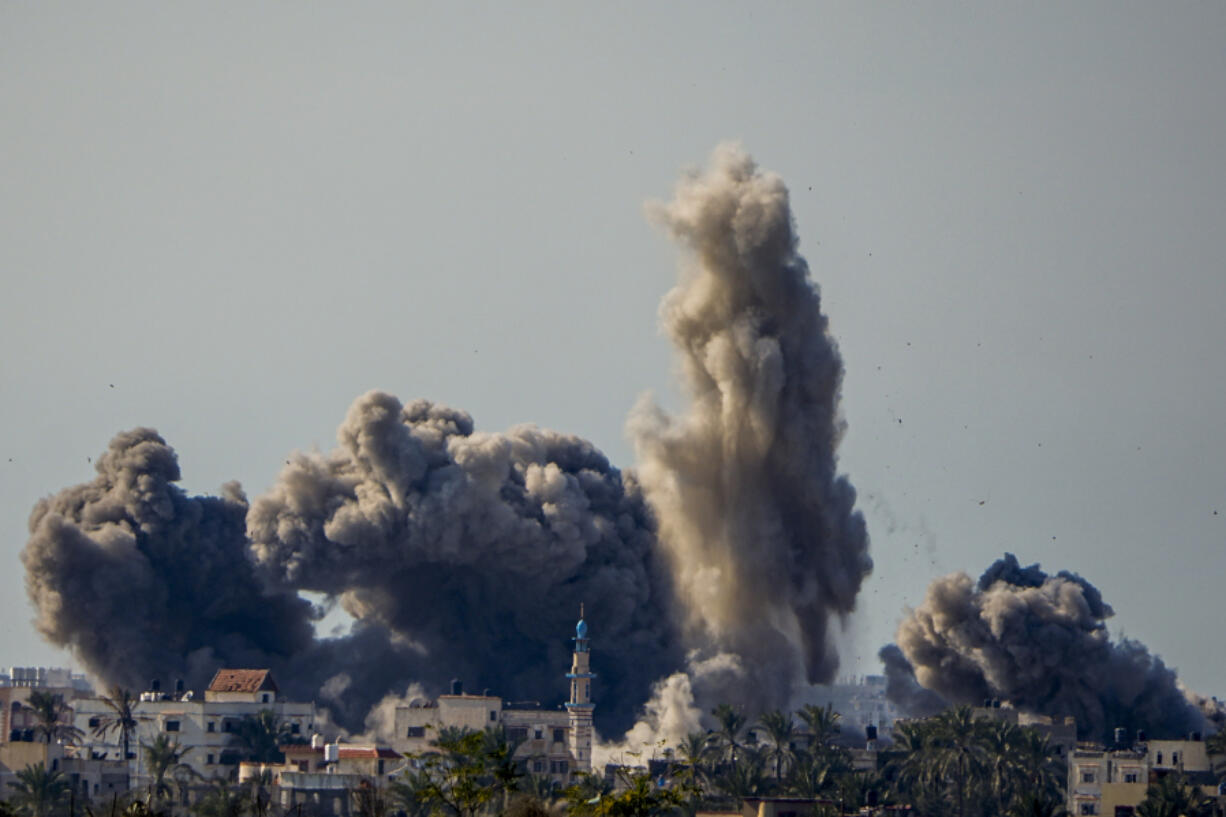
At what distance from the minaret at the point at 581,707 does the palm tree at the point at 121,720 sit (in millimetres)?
22683

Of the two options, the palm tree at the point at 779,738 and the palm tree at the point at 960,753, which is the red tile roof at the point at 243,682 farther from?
the palm tree at the point at 960,753

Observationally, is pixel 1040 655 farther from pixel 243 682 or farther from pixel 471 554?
pixel 243 682

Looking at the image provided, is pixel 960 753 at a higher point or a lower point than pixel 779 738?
lower

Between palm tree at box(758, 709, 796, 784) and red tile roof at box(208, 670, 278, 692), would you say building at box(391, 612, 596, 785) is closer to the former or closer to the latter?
red tile roof at box(208, 670, 278, 692)

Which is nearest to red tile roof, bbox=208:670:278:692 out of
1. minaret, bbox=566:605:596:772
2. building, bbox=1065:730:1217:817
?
minaret, bbox=566:605:596:772

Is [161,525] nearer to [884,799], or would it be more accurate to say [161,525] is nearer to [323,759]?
[323,759]

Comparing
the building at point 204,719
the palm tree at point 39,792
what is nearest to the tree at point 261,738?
the building at point 204,719

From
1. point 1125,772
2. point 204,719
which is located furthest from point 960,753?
point 204,719

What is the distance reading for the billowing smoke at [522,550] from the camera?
526 ft

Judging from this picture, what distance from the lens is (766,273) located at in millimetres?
161000

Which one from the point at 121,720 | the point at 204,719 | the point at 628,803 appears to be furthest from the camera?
the point at 204,719

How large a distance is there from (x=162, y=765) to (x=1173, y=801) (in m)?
46.8

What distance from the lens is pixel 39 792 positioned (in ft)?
417

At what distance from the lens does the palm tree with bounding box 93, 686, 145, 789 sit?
145875mm
